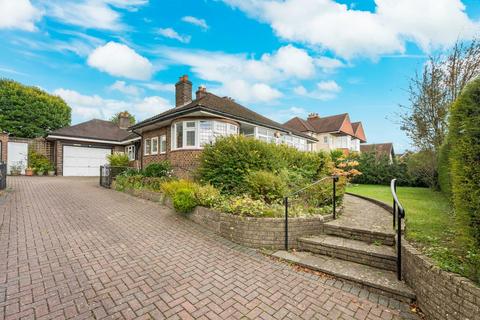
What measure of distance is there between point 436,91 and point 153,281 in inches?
530

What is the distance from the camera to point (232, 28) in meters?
10.1

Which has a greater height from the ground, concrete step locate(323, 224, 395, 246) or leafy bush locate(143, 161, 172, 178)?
leafy bush locate(143, 161, 172, 178)

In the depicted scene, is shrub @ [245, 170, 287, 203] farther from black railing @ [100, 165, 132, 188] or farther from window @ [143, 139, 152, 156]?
window @ [143, 139, 152, 156]

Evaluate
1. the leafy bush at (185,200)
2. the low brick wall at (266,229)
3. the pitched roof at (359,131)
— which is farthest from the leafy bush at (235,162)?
the pitched roof at (359,131)

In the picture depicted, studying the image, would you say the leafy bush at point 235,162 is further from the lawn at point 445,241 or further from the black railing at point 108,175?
the black railing at point 108,175

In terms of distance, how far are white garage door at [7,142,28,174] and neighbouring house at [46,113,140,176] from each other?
1.87 meters

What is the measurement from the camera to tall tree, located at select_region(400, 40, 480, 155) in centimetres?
939

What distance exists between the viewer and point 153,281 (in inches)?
130

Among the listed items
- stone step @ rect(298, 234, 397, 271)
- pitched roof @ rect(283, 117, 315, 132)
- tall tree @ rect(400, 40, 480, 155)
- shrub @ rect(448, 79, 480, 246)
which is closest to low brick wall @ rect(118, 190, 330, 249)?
stone step @ rect(298, 234, 397, 271)

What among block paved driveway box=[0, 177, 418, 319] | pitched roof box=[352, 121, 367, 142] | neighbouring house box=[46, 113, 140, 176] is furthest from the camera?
pitched roof box=[352, 121, 367, 142]

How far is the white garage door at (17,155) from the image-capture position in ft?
58.3

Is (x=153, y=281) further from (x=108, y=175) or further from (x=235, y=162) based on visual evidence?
(x=108, y=175)

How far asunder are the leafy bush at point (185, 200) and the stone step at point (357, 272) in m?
2.88

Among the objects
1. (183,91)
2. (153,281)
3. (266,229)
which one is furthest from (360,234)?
(183,91)
